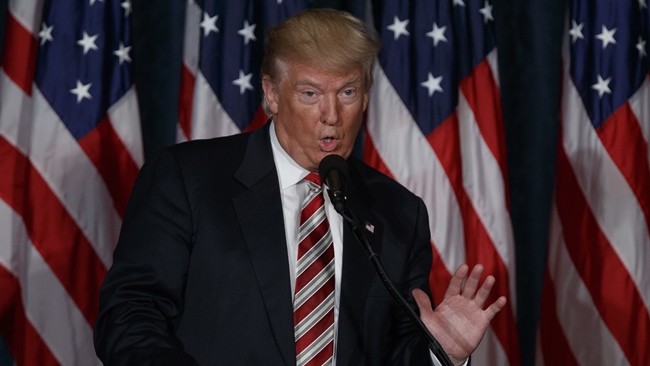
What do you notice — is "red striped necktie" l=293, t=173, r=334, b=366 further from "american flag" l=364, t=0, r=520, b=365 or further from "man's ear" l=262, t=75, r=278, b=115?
"american flag" l=364, t=0, r=520, b=365

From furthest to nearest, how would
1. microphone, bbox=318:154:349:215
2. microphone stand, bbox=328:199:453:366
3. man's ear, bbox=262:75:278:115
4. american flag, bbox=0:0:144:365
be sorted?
american flag, bbox=0:0:144:365 < man's ear, bbox=262:75:278:115 < microphone, bbox=318:154:349:215 < microphone stand, bbox=328:199:453:366

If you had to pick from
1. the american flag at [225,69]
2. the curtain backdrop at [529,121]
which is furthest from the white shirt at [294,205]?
the curtain backdrop at [529,121]

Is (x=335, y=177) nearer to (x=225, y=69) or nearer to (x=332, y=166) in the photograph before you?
(x=332, y=166)

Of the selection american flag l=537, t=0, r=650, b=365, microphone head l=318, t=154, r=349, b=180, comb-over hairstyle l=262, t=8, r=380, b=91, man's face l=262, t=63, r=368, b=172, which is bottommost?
american flag l=537, t=0, r=650, b=365

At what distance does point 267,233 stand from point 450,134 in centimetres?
174

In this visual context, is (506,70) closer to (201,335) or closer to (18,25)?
(18,25)

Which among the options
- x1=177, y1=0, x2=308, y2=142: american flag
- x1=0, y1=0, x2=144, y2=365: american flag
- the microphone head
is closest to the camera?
the microphone head

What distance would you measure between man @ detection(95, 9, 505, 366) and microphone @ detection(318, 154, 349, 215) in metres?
0.32

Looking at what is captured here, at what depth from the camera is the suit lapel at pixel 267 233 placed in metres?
2.05

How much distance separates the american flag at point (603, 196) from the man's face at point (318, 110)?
1.80 meters

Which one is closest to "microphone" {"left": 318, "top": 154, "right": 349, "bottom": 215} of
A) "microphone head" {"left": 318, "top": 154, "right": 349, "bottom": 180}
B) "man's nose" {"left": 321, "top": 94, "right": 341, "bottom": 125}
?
"microphone head" {"left": 318, "top": 154, "right": 349, "bottom": 180}

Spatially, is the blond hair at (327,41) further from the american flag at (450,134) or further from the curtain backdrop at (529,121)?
the curtain backdrop at (529,121)

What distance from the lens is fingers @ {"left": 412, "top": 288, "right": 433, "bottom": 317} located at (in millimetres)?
2200

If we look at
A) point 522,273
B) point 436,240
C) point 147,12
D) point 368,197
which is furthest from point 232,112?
point 522,273
